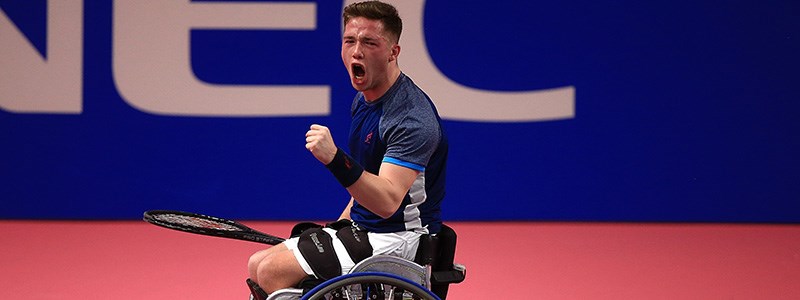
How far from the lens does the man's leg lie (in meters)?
3.00

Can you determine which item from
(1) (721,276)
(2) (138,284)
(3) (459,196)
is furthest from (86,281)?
(1) (721,276)

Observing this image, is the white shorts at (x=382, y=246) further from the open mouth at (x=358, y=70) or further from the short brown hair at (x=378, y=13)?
the short brown hair at (x=378, y=13)

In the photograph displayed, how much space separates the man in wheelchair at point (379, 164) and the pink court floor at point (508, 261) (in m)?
1.75

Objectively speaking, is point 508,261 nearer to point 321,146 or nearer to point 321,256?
point 321,256

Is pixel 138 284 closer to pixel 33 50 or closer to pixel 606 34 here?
pixel 33 50

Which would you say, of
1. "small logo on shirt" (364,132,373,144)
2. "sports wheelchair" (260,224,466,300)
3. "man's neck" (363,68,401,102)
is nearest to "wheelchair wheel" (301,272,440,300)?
"sports wheelchair" (260,224,466,300)

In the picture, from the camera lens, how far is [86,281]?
16.4 feet

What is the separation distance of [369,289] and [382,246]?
0.59 ft

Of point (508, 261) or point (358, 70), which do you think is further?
point (508, 261)

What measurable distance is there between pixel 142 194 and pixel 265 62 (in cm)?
101

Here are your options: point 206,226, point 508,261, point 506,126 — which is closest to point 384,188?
point 206,226

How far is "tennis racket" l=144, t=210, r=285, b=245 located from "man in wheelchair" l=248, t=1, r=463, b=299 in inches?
2.3

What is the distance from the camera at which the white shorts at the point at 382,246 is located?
301 centimetres

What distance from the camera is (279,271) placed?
9.88 ft
